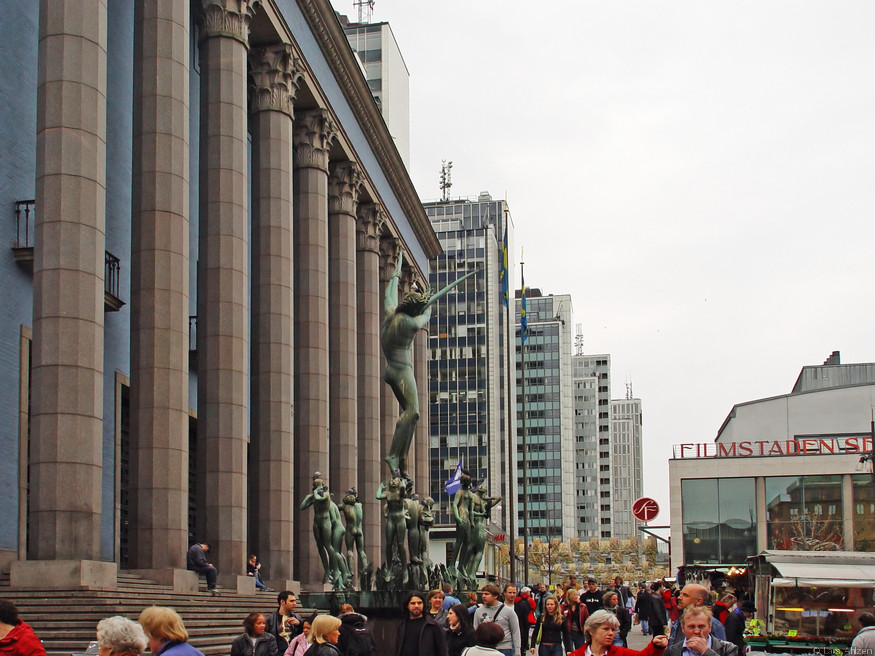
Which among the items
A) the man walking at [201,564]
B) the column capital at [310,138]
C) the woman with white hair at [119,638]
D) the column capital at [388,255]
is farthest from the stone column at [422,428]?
the woman with white hair at [119,638]

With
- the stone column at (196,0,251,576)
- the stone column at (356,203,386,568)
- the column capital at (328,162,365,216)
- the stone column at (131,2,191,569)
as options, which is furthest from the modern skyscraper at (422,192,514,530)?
the stone column at (131,2,191,569)

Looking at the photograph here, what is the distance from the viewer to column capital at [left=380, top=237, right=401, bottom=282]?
60812 millimetres

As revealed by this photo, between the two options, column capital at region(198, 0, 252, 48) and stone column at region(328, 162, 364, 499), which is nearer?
column capital at region(198, 0, 252, 48)

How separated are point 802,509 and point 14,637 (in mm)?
68887

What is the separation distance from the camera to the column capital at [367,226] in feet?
183

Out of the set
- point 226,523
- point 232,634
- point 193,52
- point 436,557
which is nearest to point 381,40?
point 436,557

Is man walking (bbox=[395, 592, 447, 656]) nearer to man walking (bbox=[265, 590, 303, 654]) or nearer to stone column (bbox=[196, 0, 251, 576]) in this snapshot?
man walking (bbox=[265, 590, 303, 654])

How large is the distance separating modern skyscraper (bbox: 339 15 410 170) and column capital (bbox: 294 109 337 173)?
31097 mm

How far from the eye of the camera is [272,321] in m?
38.3

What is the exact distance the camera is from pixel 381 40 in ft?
345

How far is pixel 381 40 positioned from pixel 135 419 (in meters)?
80.2

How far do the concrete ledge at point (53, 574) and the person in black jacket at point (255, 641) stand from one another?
873 centimetres

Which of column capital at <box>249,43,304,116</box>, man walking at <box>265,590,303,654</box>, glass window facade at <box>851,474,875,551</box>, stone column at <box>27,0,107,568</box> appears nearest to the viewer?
man walking at <box>265,590,303,654</box>

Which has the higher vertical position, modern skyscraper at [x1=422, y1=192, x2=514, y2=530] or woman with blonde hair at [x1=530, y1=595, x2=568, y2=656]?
modern skyscraper at [x1=422, y1=192, x2=514, y2=530]
